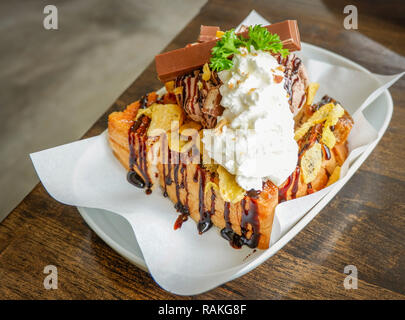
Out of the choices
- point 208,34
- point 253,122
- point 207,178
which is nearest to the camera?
point 253,122

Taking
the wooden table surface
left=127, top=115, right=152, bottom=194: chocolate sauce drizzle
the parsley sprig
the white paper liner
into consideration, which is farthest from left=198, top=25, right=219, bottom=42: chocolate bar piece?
the wooden table surface

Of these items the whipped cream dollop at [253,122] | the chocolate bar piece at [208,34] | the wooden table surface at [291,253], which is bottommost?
the wooden table surface at [291,253]

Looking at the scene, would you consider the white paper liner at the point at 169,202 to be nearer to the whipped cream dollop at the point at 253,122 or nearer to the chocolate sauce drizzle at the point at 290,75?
the whipped cream dollop at the point at 253,122

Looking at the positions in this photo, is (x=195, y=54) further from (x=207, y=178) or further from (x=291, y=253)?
(x=291, y=253)

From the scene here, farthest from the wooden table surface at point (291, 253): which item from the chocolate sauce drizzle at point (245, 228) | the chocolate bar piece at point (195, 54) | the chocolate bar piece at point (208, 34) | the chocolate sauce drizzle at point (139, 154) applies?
the chocolate bar piece at point (208, 34)

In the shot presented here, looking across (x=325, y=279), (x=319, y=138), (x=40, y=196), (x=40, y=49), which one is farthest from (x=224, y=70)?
(x=40, y=49)

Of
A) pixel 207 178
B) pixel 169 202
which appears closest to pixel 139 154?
pixel 169 202

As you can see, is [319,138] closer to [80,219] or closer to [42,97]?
[80,219]
